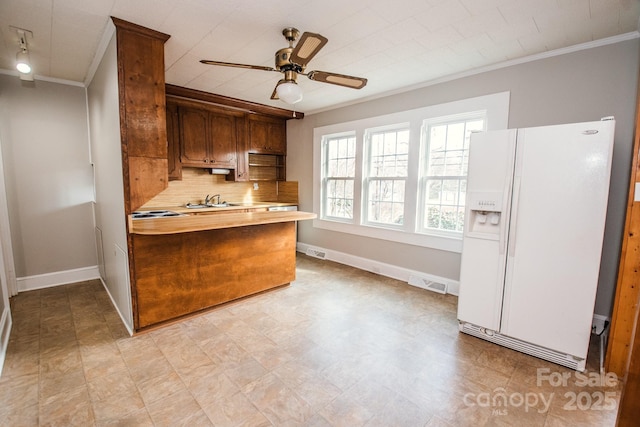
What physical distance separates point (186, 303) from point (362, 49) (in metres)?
2.84

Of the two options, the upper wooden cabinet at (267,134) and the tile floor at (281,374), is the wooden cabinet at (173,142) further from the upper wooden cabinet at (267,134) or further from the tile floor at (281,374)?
the tile floor at (281,374)

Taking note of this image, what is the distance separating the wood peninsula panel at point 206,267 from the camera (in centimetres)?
244

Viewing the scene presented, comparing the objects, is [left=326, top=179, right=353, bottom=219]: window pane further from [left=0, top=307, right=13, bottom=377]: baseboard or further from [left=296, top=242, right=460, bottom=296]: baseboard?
[left=0, top=307, right=13, bottom=377]: baseboard

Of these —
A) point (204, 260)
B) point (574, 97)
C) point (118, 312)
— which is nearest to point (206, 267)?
point (204, 260)

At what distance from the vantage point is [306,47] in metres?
1.79

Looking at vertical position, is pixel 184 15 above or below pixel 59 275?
above

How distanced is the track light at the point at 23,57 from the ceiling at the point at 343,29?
0.04 metres

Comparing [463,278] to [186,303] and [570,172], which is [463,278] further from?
[186,303]

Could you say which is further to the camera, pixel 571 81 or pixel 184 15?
pixel 571 81

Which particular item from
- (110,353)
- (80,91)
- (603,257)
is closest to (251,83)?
(80,91)

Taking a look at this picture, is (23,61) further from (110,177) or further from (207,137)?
(207,137)

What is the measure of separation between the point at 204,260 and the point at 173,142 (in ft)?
7.10

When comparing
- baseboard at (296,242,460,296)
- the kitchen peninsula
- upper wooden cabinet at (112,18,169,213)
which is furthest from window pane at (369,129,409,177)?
upper wooden cabinet at (112,18,169,213)

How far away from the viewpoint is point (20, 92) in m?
3.22
